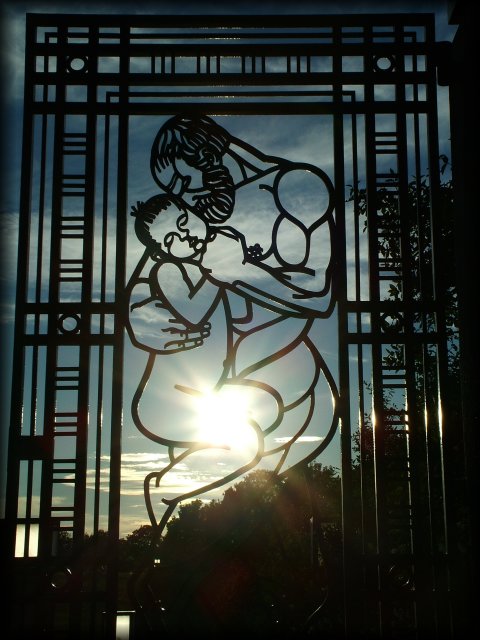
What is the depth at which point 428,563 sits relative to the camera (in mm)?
5184

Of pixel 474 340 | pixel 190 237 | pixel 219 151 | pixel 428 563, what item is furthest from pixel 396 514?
pixel 219 151

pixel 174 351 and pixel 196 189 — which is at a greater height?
pixel 196 189

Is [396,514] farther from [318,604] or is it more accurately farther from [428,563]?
[318,604]

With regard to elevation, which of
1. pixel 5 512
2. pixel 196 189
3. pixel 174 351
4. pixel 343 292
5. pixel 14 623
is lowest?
pixel 14 623

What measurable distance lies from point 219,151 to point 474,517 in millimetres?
2925

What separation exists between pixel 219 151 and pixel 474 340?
6.97 feet

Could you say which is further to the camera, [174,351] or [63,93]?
[63,93]

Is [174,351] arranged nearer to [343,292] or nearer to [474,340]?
[343,292]

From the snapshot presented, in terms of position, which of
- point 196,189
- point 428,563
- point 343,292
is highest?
point 196,189

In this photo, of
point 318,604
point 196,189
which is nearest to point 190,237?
point 196,189

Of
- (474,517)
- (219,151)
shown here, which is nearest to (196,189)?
(219,151)

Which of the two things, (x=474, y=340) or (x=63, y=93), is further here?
(x=63, y=93)

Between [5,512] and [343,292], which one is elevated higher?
[343,292]

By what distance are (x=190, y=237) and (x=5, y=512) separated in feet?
7.06
